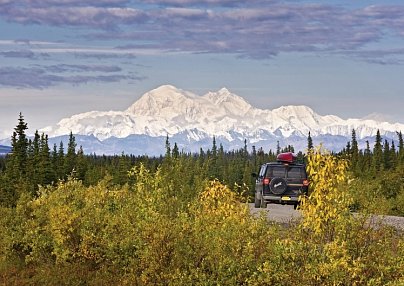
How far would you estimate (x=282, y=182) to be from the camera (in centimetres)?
3250

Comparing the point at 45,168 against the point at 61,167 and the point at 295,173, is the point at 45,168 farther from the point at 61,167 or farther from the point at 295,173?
the point at 295,173

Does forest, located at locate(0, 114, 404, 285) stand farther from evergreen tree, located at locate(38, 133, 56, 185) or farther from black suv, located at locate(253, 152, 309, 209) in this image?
Answer: evergreen tree, located at locate(38, 133, 56, 185)

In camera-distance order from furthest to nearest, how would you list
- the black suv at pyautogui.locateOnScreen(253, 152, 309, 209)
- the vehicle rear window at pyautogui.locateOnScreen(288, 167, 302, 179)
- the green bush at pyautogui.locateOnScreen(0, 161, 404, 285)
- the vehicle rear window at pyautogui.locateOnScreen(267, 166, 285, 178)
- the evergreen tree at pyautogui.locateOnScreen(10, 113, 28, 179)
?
the evergreen tree at pyautogui.locateOnScreen(10, 113, 28, 179) → the vehicle rear window at pyautogui.locateOnScreen(267, 166, 285, 178) → the vehicle rear window at pyautogui.locateOnScreen(288, 167, 302, 179) → the black suv at pyautogui.locateOnScreen(253, 152, 309, 209) → the green bush at pyautogui.locateOnScreen(0, 161, 404, 285)

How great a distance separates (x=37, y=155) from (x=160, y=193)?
69412 millimetres

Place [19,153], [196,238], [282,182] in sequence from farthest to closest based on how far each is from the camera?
[19,153] → [282,182] → [196,238]

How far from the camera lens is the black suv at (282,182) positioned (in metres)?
32.5

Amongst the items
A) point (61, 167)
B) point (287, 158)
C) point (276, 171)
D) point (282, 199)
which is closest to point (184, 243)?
point (282, 199)

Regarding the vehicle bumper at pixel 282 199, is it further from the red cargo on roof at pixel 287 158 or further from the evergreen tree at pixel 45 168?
the evergreen tree at pixel 45 168

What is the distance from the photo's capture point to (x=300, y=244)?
55.5ft

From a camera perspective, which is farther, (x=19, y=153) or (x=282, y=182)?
(x=19, y=153)

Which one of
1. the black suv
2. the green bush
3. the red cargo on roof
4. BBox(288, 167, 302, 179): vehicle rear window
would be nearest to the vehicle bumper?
the black suv

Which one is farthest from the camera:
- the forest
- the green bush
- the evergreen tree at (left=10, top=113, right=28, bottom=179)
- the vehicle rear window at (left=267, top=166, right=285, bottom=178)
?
the evergreen tree at (left=10, top=113, right=28, bottom=179)

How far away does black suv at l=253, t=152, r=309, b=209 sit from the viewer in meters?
32.5

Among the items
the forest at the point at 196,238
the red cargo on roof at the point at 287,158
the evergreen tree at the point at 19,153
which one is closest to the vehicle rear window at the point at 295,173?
the red cargo on roof at the point at 287,158
